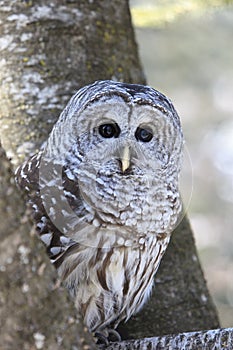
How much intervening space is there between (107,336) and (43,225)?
0.65 m

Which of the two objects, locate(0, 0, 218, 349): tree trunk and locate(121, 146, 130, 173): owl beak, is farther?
locate(0, 0, 218, 349): tree trunk

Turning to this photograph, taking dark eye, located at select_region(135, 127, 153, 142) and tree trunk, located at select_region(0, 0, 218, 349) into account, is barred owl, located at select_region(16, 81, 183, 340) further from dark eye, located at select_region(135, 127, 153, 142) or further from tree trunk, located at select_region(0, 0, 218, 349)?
tree trunk, located at select_region(0, 0, 218, 349)

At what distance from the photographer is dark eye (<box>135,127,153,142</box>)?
9.73ft

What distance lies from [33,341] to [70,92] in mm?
1931

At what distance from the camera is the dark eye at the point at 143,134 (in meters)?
2.97

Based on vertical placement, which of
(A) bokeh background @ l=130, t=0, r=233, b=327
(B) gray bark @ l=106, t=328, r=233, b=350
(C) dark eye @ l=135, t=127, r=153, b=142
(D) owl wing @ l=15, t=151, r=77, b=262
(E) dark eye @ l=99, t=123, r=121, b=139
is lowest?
(A) bokeh background @ l=130, t=0, r=233, b=327

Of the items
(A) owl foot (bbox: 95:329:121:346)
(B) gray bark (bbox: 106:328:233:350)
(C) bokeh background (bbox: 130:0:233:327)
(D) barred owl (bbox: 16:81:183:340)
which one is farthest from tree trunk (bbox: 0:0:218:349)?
(C) bokeh background (bbox: 130:0:233:327)

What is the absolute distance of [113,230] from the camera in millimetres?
2883

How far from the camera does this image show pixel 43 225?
2854 millimetres

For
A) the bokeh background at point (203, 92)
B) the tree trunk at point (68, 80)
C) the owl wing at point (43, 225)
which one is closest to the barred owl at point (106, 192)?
the owl wing at point (43, 225)

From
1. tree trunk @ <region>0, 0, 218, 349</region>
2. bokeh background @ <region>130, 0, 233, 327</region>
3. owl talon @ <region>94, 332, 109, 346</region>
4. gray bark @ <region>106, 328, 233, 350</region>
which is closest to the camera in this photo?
gray bark @ <region>106, 328, 233, 350</region>

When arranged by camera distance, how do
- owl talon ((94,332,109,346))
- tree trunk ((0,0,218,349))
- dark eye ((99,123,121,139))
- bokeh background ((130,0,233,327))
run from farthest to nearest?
bokeh background ((130,0,233,327)) < tree trunk ((0,0,218,349)) < owl talon ((94,332,109,346)) < dark eye ((99,123,121,139))

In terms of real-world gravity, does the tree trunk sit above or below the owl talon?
above

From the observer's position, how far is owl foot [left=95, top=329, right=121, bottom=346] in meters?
3.05
